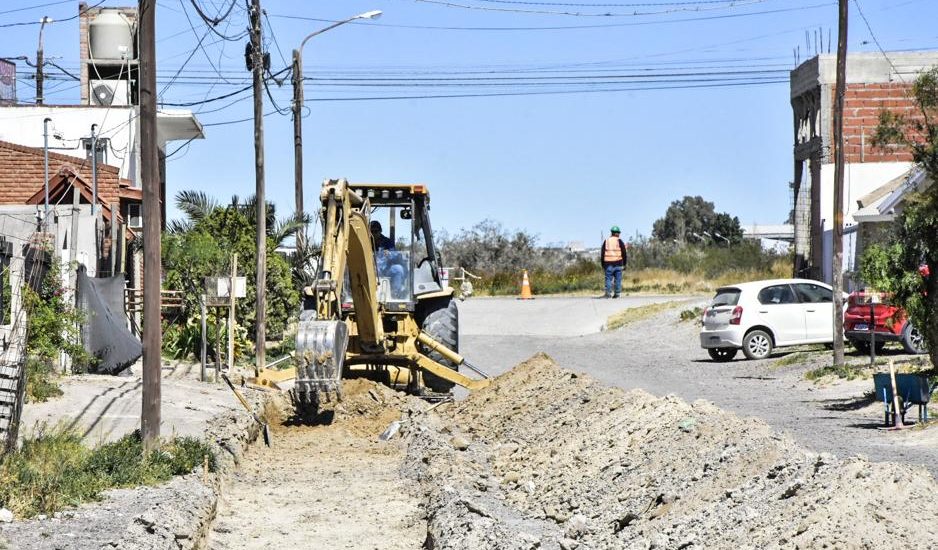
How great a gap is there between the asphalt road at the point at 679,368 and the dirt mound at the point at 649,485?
223cm

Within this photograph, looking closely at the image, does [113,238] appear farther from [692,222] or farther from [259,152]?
[692,222]

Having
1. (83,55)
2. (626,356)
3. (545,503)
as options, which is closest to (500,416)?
(545,503)

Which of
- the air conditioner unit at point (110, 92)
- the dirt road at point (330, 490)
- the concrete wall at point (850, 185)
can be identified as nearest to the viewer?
the dirt road at point (330, 490)

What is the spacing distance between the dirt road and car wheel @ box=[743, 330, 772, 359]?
37.1 ft

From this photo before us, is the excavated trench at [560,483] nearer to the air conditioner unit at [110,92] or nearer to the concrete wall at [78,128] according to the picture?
the concrete wall at [78,128]

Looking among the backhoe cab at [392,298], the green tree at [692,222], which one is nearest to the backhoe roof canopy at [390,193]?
the backhoe cab at [392,298]

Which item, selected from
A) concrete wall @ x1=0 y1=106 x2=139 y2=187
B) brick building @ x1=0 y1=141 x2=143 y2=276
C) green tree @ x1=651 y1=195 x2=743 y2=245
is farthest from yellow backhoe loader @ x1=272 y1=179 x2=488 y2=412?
green tree @ x1=651 y1=195 x2=743 y2=245

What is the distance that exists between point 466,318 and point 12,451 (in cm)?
3124

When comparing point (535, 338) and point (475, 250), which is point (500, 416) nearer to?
point (535, 338)

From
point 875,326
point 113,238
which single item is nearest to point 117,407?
point 113,238

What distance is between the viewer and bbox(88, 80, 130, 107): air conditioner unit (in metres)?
41.3

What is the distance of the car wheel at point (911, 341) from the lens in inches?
1049

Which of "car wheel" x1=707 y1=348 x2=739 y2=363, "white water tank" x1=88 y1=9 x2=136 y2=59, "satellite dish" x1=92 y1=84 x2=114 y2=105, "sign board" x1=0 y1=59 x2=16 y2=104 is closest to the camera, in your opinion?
"car wheel" x1=707 y1=348 x2=739 y2=363

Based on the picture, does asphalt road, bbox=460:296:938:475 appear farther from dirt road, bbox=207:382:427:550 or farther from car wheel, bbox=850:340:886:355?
dirt road, bbox=207:382:427:550
